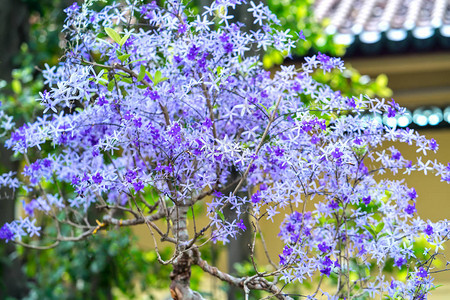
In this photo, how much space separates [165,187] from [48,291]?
9.36 ft

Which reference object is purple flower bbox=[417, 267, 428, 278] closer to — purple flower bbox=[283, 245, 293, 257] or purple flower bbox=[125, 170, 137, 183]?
purple flower bbox=[283, 245, 293, 257]

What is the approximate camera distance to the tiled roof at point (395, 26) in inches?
162

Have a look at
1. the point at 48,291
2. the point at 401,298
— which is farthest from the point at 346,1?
the point at 401,298

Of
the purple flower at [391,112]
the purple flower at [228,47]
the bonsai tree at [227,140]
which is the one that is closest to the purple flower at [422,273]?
the bonsai tree at [227,140]

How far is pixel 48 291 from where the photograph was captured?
14.1 ft

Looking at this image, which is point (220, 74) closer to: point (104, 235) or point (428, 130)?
point (104, 235)

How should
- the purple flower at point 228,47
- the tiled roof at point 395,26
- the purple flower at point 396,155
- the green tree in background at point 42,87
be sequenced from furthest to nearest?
the tiled roof at point 395,26, the green tree in background at point 42,87, the purple flower at point 396,155, the purple flower at point 228,47

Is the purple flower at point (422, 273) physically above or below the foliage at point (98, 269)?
below

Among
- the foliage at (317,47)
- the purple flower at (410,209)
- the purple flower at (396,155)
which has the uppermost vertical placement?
the foliage at (317,47)

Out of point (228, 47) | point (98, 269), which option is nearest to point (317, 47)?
point (98, 269)

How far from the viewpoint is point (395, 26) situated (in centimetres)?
434

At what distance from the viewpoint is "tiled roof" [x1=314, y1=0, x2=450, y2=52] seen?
13.5 feet

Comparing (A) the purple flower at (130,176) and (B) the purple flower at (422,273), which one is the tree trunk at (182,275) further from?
(B) the purple flower at (422,273)

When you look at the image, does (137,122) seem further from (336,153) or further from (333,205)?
(333,205)
